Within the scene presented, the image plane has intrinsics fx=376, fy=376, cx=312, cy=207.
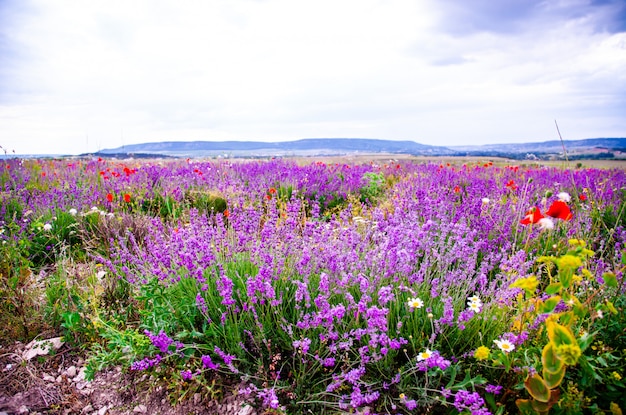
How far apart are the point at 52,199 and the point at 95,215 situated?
0.96m

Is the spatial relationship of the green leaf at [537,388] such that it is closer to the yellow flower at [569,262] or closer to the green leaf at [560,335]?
the green leaf at [560,335]

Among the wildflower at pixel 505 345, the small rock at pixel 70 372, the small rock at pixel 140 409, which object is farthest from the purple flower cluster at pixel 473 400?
the small rock at pixel 70 372

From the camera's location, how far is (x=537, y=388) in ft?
4.70

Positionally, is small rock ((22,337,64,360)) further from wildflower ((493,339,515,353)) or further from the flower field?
wildflower ((493,339,515,353))

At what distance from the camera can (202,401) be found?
6.84ft

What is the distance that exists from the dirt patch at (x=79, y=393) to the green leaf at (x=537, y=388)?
129 centimetres

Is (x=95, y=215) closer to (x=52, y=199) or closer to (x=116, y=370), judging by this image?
(x=52, y=199)

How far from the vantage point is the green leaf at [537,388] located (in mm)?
1400

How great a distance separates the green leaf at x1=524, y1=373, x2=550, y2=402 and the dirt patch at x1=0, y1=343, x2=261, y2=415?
129 centimetres

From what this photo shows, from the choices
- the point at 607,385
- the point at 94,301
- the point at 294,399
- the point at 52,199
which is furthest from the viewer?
the point at 52,199

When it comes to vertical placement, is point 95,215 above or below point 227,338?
above

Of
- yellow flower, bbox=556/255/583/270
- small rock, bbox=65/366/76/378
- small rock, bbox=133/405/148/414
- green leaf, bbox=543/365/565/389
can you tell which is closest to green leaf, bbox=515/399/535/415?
green leaf, bbox=543/365/565/389

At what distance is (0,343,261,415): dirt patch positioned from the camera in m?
2.07

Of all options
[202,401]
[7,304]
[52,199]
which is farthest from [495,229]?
[52,199]
